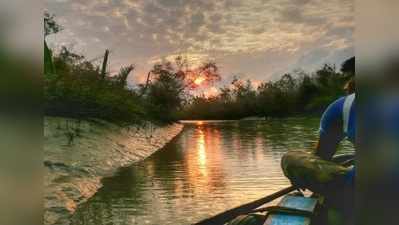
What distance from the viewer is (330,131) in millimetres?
4227

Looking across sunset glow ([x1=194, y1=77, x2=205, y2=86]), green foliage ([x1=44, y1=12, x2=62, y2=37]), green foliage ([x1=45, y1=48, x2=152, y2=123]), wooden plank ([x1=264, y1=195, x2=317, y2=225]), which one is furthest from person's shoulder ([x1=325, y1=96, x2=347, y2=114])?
green foliage ([x1=44, y1=12, x2=62, y2=37])

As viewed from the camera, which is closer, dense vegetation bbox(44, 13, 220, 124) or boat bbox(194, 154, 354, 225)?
boat bbox(194, 154, 354, 225)

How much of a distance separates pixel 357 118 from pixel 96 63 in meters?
1.65

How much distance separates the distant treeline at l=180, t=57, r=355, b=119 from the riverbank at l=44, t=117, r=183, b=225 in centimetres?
25

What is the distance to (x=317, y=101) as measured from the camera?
426 centimetres

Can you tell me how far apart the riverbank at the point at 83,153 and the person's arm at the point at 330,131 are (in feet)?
2.95

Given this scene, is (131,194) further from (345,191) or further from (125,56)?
(345,191)

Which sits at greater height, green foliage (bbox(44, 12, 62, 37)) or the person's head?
green foliage (bbox(44, 12, 62, 37))

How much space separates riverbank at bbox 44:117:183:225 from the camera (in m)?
4.12

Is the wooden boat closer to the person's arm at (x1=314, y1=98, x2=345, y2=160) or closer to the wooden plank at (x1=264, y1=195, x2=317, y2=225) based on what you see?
the wooden plank at (x1=264, y1=195, x2=317, y2=225)

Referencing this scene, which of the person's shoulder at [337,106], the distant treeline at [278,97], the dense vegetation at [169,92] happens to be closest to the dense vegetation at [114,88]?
the dense vegetation at [169,92]

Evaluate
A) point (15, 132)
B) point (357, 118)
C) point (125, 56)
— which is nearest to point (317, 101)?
point (357, 118)

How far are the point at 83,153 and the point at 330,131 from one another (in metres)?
1.54

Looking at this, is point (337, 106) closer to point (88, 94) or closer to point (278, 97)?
point (278, 97)
